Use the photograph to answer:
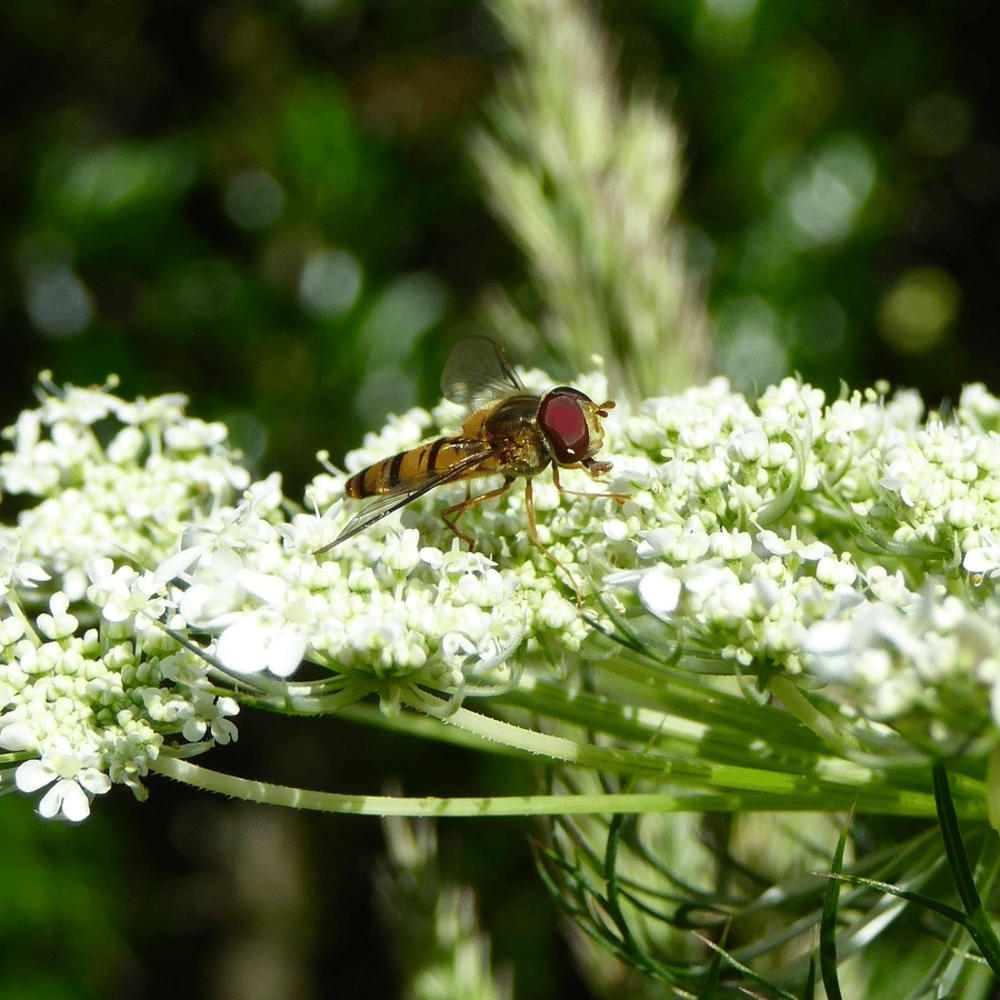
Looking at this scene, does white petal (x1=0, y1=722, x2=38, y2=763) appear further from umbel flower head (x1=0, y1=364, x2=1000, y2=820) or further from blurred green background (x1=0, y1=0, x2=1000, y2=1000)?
blurred green background (x1=0, y1=0, x2=1000, y2=1000)

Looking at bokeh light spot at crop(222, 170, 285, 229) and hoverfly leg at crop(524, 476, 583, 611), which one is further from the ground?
bokeh light spot at crop(222, 170, 285, 229)

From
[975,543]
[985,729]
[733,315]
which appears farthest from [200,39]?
[985,729]

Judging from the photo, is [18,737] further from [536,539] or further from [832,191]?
[832,191]

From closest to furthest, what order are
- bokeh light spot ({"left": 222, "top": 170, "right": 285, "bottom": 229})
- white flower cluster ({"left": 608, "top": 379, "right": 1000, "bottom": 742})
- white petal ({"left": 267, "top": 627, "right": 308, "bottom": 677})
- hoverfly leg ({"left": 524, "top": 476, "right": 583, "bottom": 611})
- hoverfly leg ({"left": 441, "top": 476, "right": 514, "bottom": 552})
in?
white flower cluster ({"left": 608, "top": 379, "right": 1000, "bottom": 742})
white petal ({"left": 267, "top": 627, "right": 308, "bottom": 677})
hoverfly leg ({"left": 524, "top": 476, "right": 583, "bottom": 611})
hoverfly leg ({"left": 441, "top": 476, "right": 514, "bottom": 552})
bokeh light spot ({"left": 222, "top": 170, "right": 285, "bottom": 229})

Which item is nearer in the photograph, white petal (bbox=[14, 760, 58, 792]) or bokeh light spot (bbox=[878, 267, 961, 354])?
white petal (bbox=[14, 760, 58, 792])

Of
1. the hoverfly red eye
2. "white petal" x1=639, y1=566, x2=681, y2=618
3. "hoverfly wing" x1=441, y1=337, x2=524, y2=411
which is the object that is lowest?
"white petal" x1=639, y1=566, x2=681, y2=618

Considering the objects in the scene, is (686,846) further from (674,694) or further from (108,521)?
(108,521)

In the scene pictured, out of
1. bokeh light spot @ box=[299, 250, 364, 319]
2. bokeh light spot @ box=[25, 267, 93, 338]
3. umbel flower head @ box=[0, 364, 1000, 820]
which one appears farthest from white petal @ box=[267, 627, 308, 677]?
bokeh light spot @ box=[25, 267, 93, 338]
